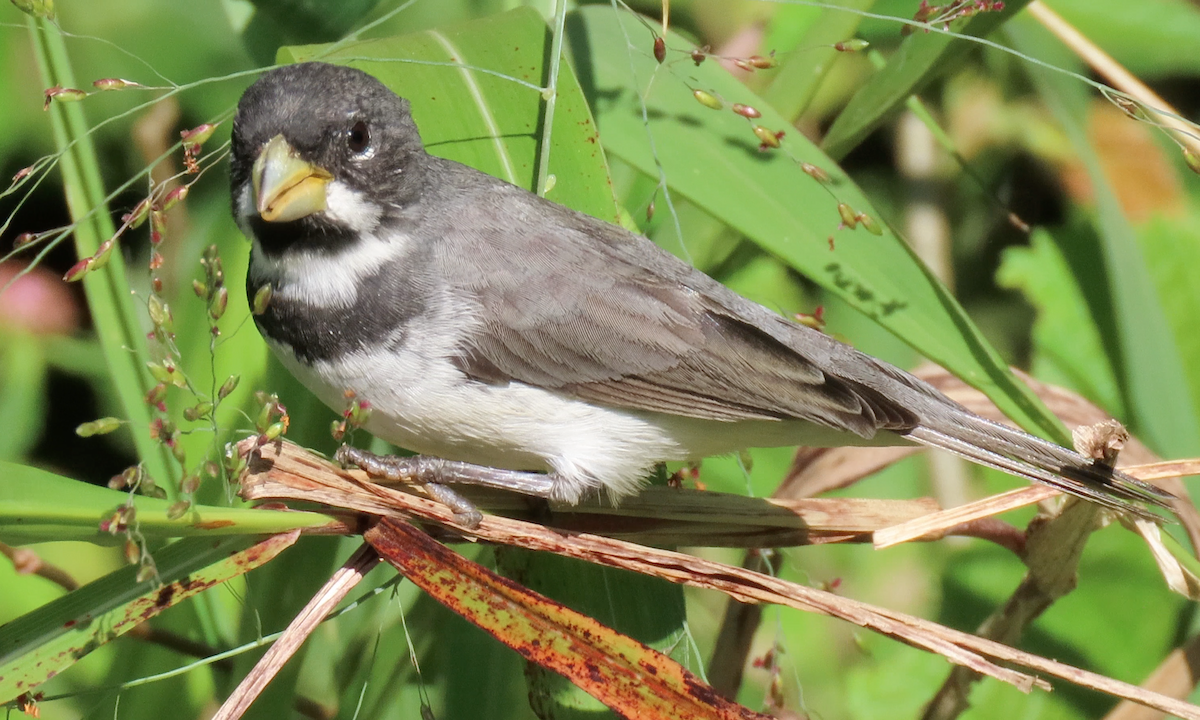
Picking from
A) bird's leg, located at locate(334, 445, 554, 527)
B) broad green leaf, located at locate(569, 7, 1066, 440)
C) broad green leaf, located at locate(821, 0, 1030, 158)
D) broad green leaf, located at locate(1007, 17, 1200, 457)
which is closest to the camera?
bird's leg, located at locate(334, 445, 554, 527)

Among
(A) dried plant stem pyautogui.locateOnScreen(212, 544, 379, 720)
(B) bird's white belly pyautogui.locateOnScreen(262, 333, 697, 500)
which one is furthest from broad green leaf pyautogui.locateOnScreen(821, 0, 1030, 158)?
(A) dried plant stem pyautogui.locateOnScreen(212, 544, 379, 720)

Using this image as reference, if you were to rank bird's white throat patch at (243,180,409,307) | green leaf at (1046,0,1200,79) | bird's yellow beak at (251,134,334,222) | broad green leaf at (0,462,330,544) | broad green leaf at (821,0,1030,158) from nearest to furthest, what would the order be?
broad green leaf at (0,462,330,544) → bird's yellow beak at (251,134,334,222) → bird's white throat patch at (243,180,409,307) → broad green leaf at (821,0,1030,158) → green leaf at (1046,0,1200,79)

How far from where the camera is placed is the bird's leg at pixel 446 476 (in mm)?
2359

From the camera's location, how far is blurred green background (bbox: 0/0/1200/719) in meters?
2.76

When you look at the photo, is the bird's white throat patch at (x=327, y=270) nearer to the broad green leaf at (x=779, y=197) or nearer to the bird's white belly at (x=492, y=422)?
the bird's white belly at (x=492, y=422)

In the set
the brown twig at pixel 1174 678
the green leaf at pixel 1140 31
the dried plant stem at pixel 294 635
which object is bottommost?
the brown twig at pixel 1174 678

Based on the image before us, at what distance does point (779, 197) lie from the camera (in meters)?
2.80

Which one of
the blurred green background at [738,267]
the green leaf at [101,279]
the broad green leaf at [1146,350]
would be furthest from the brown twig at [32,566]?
the broad green leaf at [1146,350]

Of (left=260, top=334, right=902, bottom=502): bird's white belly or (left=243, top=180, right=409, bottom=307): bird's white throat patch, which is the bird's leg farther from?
(left=243, top=180, right=409, bottom=307): bird's white throat patch

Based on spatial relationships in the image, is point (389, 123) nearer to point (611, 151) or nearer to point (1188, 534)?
point (611, 151)

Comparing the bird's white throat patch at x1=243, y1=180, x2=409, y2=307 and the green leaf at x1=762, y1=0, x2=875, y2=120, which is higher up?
the green leaf at x1=762, y1=0, x2=875, y2=120

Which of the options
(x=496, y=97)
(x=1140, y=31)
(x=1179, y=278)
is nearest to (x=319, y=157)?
(x=496, y=97)

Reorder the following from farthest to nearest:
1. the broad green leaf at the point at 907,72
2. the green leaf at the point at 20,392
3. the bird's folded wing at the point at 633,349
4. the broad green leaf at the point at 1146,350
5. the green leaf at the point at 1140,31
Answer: the green leaf at the point at 1140,31
the green leaf at the point at 20,392
the broad green leaf at the point at 1146,350
the broad green leaf at the point at 907,72
the bird's folded wing at the point at 633,349

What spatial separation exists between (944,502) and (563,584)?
88.3 inches
